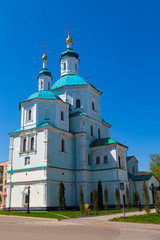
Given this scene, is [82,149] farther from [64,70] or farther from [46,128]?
[64,70]

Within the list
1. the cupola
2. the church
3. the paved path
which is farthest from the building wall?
the paved path

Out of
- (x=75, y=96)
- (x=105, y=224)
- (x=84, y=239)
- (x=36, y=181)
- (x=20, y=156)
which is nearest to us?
(x=84, y=239)

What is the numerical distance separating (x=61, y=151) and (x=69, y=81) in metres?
12.0

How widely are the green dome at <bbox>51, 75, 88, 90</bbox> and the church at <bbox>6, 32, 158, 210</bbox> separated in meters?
0.15

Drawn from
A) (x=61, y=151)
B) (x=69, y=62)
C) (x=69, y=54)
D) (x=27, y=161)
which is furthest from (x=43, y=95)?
(x=69, y=54)

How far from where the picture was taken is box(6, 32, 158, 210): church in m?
28.4

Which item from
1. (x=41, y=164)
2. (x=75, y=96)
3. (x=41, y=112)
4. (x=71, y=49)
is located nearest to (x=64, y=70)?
(x=71, y=49)

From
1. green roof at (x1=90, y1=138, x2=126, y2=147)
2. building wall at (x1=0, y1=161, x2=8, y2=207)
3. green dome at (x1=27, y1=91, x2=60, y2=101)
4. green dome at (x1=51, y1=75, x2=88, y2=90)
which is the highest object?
green dome at (x1=51, y1=75, x2=88, y2=90)

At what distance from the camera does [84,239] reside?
30.4ft

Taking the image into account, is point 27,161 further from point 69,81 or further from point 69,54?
point 69,54

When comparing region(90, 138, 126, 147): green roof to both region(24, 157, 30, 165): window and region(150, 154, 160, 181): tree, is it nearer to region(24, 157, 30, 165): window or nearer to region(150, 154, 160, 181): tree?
region(24, 157, 30, 165): window

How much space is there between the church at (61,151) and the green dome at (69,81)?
151 mm

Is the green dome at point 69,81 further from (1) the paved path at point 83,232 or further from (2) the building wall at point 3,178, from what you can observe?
(2) the building wall at point 3,178

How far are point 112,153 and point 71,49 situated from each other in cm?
1991
